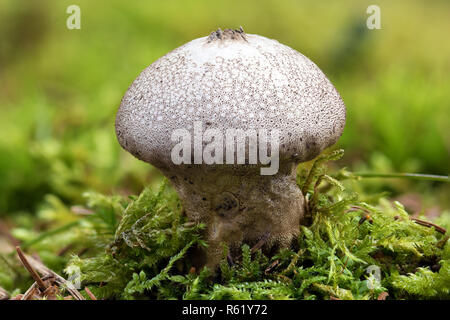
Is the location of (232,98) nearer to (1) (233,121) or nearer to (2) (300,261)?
(1) (233,121)

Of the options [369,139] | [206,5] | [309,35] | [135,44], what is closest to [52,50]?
[135,44]

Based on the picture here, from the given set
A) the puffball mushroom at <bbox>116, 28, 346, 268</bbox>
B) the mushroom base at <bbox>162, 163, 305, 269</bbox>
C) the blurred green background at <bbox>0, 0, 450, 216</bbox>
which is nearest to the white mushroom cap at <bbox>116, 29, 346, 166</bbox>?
the puffball mushroom at <bbox>116, 28, 346, 268</bbox>

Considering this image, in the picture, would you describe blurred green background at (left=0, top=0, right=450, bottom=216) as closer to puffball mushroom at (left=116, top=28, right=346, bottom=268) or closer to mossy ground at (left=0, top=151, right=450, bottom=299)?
mossy ground at (left=0, top=151, right=450, bottom=299)

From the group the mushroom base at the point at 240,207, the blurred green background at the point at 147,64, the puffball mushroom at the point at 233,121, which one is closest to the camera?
the puffball mushroom at the point at 233,121

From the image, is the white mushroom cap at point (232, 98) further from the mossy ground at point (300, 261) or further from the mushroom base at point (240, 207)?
the mossy ground at point (300, 261)

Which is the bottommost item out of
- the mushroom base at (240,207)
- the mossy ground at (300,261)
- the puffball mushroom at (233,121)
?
the mossy ground at (300,261)

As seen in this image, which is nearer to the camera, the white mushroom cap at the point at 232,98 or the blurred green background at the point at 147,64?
the white mushroom cap at the point at 232,98

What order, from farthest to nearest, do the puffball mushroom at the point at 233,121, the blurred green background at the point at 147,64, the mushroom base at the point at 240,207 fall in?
the blurred green background at the point at 147,64 < the mushroom base at the point at 240,207 < the puffball mushroom at the point at 233,121

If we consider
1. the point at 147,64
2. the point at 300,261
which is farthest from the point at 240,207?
the point at 147,64

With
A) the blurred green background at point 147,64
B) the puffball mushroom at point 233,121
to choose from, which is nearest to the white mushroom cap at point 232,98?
the puffball mushroom at point 233,121
